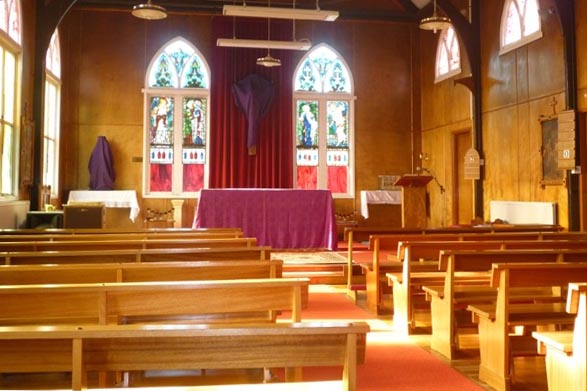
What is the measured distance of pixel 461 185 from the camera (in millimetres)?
11078

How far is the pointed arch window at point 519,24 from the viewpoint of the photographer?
8.84 meters

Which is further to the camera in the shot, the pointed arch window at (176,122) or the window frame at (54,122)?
the pointed arch window at (176,122)

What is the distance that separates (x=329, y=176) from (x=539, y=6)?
5354 mm

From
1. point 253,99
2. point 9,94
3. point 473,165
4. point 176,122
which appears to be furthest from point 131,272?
point 176,122

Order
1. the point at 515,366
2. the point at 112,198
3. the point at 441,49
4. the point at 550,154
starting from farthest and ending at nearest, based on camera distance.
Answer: the point at 441,49 < the point at 112,198 < the point at 550,154 < the point at 515,366

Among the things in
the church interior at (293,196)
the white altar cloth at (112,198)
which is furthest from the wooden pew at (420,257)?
the white altar cloth at (112,198)

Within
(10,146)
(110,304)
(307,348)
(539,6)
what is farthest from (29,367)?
(539,6)

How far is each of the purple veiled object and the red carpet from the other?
785 cm

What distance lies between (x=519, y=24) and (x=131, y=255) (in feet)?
25.2

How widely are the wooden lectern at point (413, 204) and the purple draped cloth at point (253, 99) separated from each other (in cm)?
456

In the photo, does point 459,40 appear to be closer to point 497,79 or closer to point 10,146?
point 497,79

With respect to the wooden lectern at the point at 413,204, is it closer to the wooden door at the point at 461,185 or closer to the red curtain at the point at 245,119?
the wooden door at the point at 461,185

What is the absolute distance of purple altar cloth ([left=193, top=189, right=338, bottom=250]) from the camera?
8.61 m

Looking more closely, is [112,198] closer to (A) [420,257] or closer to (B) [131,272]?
(A) [420,257]
